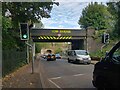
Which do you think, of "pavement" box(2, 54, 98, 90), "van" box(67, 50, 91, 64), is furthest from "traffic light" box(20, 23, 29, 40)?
"van" box(67, 50, 91, 64)

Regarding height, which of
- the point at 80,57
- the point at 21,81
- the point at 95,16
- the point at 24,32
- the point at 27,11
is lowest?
the point at 21,81

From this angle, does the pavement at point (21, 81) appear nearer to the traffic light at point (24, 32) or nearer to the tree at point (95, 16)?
the traffic light at point (24, 32)

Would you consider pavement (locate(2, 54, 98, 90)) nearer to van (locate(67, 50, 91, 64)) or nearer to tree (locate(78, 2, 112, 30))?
van (locate(67, 50, 91, 64))

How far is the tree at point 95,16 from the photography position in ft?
294

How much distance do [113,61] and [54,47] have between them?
5049 inches

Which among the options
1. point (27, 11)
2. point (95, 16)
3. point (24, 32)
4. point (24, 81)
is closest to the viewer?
point (24, 81)

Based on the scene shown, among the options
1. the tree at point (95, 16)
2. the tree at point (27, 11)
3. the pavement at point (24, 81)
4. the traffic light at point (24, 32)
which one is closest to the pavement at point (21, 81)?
the pavement at point (24, 81)

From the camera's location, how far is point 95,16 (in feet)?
302

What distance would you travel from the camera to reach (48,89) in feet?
43.5

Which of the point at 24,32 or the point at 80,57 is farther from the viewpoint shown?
the point at 80,57

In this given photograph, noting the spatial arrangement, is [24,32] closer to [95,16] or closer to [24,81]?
[24,81]

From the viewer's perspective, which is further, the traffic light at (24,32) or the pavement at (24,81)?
the traffic light at (24,32)

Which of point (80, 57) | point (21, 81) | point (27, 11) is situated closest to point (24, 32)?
point (21, 81)

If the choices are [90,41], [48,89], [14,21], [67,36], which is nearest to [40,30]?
[67,36]
